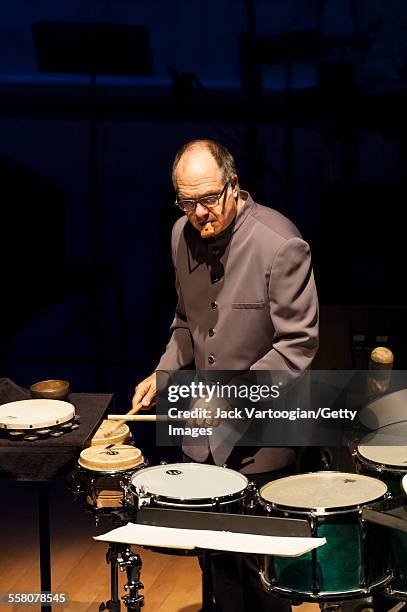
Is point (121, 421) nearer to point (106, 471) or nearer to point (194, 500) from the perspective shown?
point (106, 471)

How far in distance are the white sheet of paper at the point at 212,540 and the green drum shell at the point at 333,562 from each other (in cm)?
16

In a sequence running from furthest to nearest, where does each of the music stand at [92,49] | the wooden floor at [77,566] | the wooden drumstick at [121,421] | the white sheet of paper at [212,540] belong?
the music stand at [92,49]
the wooden floor at [77,566]
the wooden drumstick at [121,421]
the white sheet of paper at [212,540]

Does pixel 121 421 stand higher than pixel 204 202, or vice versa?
pixel 204 202

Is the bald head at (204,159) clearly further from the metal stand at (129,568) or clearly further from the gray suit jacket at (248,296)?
the metal stand at (129,568)

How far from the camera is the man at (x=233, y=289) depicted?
3.04m

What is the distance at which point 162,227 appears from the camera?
5.13 meters

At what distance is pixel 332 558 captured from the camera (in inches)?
108

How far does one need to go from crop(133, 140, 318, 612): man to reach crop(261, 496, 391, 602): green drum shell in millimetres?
452

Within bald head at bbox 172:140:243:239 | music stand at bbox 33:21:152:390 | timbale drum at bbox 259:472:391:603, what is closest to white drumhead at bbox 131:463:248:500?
timbale drum at bbox 259:472:391:603

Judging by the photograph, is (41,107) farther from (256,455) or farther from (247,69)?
(256,455)

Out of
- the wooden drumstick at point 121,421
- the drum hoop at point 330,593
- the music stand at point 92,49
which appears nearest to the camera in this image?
the drum hoop at point 330,593

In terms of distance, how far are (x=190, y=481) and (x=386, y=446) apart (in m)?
0.62

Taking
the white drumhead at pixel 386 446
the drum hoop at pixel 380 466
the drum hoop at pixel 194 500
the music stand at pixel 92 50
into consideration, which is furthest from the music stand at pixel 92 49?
the drum hoop at pixel 194 500

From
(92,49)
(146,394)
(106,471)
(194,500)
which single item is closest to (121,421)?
(146,394)
